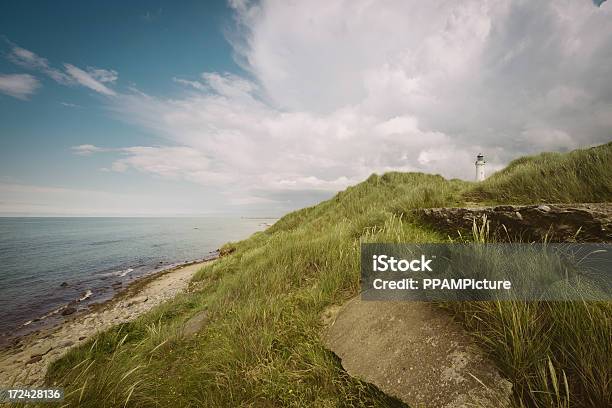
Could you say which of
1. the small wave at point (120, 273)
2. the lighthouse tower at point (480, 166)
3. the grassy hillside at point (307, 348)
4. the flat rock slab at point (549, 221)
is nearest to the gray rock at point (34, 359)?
the grassy hillside at point (307, 348)

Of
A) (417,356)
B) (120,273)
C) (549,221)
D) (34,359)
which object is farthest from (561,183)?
(120,273)

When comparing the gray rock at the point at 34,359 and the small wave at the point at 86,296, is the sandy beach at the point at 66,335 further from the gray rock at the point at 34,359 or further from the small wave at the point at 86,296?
the small wave at the point at 86,296

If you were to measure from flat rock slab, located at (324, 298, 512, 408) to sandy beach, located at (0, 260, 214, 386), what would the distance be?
6380mm

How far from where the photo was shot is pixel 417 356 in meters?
2.38

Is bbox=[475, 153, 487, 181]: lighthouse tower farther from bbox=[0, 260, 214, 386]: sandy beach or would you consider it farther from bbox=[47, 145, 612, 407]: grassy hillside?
bbox=[0, 260, 214, 386]: sandy beach

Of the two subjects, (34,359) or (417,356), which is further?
(34,359)

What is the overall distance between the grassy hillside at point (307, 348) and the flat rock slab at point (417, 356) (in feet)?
0.38

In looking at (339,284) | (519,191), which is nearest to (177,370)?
(339,284)

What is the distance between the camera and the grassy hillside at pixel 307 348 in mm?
1754

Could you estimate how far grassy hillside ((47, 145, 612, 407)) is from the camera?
1.75m

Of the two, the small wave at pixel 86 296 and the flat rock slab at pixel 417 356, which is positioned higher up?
the flat rock slab at pixel 417 356

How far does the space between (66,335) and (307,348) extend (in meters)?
11.6

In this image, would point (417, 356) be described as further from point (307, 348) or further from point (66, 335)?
point (66, 335)

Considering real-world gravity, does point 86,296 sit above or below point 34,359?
below
